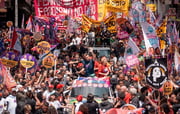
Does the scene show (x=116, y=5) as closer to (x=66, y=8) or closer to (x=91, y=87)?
(x=66, y=8)

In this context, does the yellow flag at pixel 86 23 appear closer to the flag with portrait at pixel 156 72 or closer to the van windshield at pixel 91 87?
the van windshield at pixel 91 87

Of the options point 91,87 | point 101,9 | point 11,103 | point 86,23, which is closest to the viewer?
point 11,103

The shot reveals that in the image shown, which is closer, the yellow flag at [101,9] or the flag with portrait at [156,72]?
the flag with portrait at [156,72]

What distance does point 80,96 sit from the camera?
15430mm

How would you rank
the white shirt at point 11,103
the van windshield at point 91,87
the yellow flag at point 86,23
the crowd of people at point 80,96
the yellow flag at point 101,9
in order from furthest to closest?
the yellow flag at point 101,9, the yellow flag at point 86,23, the van windshield at point 91,87, the white shirt at point 11,103, the crowd of people at point 80,96

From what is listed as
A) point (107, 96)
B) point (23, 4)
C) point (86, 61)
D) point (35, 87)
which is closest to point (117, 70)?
point (86, 61)

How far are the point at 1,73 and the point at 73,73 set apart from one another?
3507 millimetres

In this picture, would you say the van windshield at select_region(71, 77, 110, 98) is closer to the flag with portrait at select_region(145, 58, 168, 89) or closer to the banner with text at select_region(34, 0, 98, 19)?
the flag with portrait at select_region(145, 58, 168, 89)

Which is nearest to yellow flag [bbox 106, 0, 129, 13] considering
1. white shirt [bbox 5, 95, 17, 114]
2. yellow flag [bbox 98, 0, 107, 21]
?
yellow flag [bbox 98, 0, 107, 21]

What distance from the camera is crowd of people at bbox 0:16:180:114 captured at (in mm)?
14953

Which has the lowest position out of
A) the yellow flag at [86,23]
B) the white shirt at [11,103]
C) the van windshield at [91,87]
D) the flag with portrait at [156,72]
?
the white shirt at [11,103]

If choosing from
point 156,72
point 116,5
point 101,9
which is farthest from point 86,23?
point 156,72

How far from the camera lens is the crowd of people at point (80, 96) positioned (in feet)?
49.1

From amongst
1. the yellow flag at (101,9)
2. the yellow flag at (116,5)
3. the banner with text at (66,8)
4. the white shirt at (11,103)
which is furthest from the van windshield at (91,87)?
the yellow flag at (101,9)
